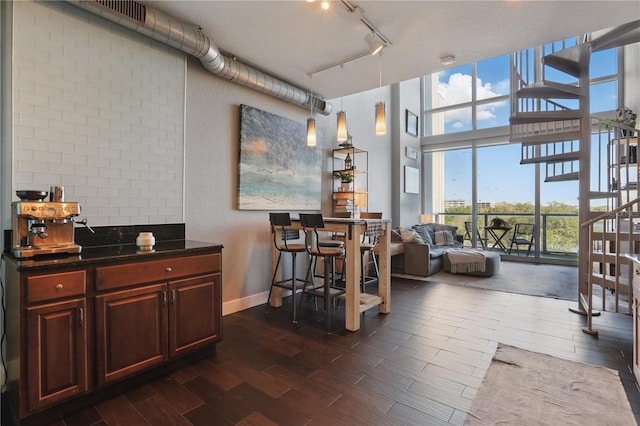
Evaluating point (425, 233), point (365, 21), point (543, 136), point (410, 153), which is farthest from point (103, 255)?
point (410, 153)

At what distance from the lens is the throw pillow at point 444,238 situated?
659 centimetres

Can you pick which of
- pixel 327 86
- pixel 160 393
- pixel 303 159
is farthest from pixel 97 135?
pixel 327 86

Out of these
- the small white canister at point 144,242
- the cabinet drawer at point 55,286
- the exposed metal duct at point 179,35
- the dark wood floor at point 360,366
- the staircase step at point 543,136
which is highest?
the exposed metal duct at point 179,35

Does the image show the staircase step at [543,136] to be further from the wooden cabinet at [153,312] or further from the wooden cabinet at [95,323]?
the wooden cabinet at [95,323]

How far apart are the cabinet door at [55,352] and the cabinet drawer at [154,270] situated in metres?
0.17

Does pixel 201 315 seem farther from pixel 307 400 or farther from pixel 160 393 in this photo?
pixel 307 400

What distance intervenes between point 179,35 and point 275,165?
5.63ft

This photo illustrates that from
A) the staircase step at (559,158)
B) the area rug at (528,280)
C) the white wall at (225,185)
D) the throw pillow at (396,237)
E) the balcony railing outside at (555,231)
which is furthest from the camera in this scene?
the balcony railing outside at (555,231)

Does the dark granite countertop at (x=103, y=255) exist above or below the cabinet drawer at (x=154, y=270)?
above

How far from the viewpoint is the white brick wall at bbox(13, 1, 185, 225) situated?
6.80ft

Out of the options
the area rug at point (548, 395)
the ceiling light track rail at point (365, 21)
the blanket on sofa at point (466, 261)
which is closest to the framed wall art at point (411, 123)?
the blanket on sofa at point (466, 261)

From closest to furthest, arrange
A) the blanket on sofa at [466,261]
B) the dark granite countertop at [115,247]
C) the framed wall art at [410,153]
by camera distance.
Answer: the dark granite countertop at [115,247] < the blanket on sofa at [466,261] < the framed wall art at [410,153]

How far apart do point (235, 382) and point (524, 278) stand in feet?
16.5

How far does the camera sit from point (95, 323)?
1819 mm
